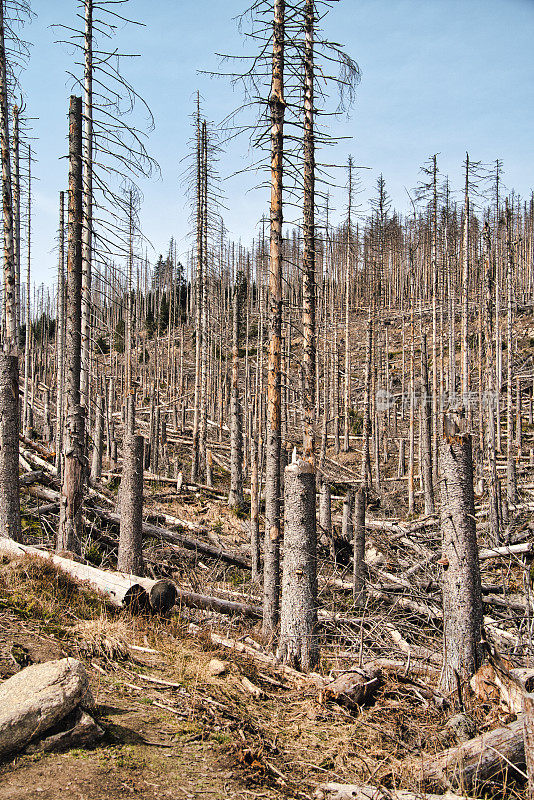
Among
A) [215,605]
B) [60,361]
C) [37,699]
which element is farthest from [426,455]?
[37,699]

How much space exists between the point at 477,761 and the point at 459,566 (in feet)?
5.15

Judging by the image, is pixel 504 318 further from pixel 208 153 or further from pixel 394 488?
pixel 208 153

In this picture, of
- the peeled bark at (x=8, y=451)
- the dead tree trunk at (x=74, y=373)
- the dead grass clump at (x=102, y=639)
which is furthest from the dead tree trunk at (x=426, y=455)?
the dead grass clump at (x=102, y=639)

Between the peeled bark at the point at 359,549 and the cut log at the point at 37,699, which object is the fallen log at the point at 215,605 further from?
the cut log at the point at 37,699

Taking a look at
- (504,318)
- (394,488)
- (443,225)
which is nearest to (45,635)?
(394,488)

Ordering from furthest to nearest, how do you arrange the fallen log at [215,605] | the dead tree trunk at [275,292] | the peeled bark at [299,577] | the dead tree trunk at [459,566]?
the fallen log at [215,605] < the dead tree trunk at [275,292] < the peeled bark at [299,577] < the dead tree trunk at [459,566]

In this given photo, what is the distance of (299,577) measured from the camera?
6352 millimetres

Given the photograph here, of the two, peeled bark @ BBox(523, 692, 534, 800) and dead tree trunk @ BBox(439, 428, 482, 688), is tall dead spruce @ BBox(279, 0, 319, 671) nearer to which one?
dead tree trunk @ BBox(439, 428, 482, 688)

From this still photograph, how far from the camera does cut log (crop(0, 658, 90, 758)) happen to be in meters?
3.69

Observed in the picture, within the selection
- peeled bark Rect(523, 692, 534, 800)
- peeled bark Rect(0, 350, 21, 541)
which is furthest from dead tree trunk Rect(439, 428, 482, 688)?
peeled bark Rect(0, 350, 21, 541)

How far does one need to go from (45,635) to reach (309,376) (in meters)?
6.37

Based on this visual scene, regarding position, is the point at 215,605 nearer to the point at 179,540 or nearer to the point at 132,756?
the point at 179,540

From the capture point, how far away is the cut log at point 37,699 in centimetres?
369

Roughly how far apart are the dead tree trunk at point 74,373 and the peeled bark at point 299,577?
13.6 feet
